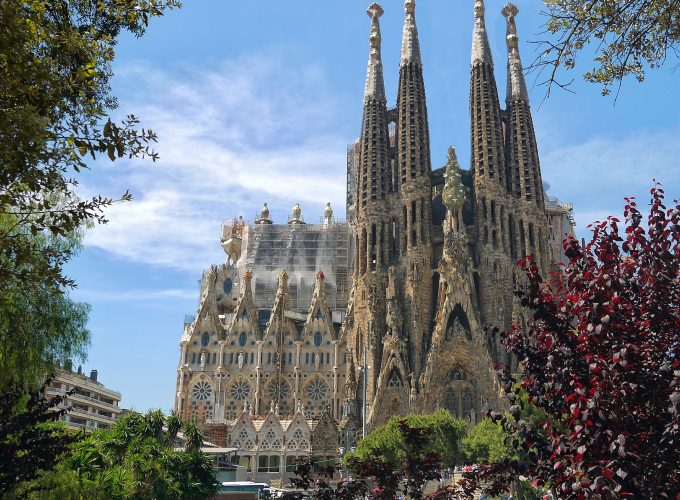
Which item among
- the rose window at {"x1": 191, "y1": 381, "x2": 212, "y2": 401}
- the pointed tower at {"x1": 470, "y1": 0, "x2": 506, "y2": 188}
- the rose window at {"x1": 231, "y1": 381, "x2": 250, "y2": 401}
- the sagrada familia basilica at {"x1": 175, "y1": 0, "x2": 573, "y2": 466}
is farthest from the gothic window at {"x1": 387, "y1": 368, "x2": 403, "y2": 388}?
the pointed tower at {"x1": 470, "y1": 0, "x2": 506, "y2": 188}

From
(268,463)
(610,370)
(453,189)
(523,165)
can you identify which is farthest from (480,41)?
(610,370)

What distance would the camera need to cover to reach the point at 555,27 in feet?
27.9

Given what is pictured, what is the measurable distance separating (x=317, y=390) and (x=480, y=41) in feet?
113

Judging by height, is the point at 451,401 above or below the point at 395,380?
below

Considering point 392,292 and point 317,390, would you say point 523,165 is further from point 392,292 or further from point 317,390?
point 317,390

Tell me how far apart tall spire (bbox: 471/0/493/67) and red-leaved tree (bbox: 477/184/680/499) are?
183 feet

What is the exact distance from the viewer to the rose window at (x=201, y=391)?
2298 inches

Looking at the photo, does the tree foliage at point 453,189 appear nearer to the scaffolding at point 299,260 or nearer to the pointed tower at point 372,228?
the pointed tower at point 372,228

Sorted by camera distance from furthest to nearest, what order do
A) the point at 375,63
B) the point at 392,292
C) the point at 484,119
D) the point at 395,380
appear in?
the point at 375,63 → the point at 484,119 → the point at 392,292 → the point at 395,380

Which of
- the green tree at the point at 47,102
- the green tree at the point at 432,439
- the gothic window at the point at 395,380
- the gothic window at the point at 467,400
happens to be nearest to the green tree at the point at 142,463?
the green tree at the point at 47,102

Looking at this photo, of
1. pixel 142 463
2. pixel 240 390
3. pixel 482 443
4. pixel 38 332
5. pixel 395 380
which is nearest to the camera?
pixel 38 332

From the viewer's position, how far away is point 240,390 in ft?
192

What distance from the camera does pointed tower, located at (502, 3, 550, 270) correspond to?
55.8 metres

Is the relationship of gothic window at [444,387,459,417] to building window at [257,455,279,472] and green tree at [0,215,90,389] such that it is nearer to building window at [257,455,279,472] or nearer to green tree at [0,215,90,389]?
building window at [257,455,279,472]
